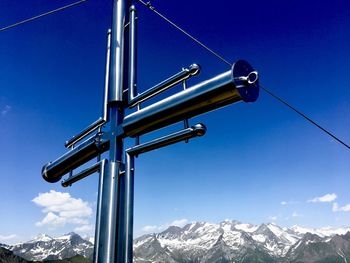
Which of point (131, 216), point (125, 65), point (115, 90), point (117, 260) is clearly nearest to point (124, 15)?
point (125, 65)

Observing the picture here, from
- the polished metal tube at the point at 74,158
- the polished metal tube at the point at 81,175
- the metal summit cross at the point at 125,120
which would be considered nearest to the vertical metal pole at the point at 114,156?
the metal summit cross at the point at 125,120

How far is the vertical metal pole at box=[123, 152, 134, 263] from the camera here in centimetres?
262

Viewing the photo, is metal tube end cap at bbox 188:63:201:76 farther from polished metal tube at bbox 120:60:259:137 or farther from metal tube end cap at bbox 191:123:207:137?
metal tube end cap at bbox 191:123:207:137

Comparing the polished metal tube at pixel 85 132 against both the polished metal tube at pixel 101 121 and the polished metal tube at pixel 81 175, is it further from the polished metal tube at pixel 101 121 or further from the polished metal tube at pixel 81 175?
the polished metal tube at pixel 81 175

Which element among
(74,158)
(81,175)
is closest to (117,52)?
(74,158)

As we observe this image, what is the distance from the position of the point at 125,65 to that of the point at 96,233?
1589 mm

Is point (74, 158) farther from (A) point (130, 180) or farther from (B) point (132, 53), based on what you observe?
(B) point (132, 53)

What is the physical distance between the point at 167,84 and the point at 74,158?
122 cm

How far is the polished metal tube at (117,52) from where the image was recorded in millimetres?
3201

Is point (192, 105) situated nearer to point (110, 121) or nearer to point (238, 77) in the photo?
point (238, 77)

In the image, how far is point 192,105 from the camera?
96.3 inches

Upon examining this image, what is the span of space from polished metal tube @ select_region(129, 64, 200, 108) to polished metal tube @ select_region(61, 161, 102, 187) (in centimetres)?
65

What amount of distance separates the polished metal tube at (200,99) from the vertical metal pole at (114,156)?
30cm

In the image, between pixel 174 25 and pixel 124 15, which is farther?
pixel 124 15
